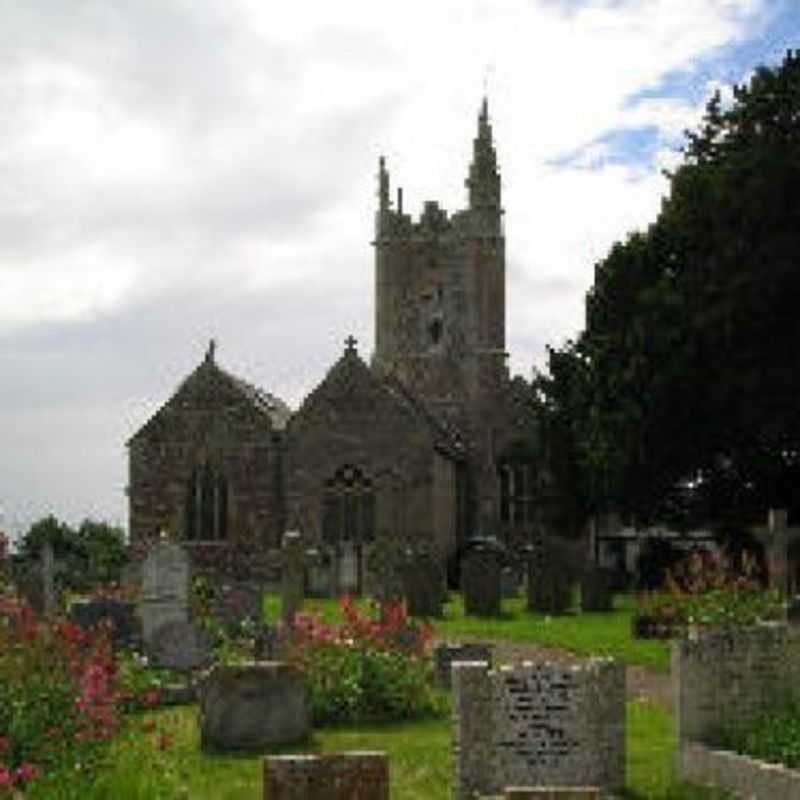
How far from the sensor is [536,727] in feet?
46.5

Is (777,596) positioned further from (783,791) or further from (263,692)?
(783,791)

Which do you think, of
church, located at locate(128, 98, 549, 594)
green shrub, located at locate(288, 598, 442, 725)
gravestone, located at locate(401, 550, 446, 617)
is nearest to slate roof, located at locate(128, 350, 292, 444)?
church, located at locate(128, 98, 549, 594)

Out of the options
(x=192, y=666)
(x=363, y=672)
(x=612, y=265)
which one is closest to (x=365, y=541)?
(x=612, y=265)

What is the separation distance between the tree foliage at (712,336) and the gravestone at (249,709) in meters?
18.9

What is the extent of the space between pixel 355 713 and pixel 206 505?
3528 cm

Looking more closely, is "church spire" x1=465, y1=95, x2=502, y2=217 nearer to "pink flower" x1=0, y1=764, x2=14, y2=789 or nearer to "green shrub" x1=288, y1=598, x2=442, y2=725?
"green shrub" x1=288, y1=598, x2=442, y2=725

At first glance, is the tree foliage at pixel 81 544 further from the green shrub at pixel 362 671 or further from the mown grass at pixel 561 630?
the green shrub at pixel 362 671

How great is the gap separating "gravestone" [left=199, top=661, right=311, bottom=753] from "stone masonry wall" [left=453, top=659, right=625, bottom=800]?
3363 millimetres

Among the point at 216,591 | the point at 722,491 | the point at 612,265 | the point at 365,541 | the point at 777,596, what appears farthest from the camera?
the point at 365,541

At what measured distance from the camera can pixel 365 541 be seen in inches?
2052

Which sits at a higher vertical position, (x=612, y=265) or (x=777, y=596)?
(x=612, y=265)

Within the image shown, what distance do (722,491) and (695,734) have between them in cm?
2560

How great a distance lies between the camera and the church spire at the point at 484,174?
2729 inches

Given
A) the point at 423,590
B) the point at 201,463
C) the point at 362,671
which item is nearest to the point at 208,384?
the point at 201,463
